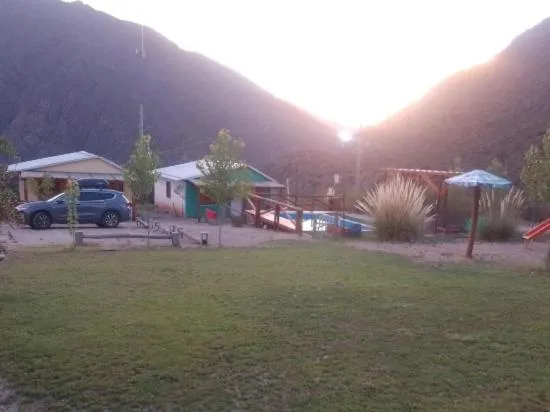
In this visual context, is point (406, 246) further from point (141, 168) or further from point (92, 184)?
point (92, 184)

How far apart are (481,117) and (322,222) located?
29.8 meters

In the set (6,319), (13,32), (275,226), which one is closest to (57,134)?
(13,32)

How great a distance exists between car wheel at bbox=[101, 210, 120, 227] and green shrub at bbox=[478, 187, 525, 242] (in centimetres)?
1265

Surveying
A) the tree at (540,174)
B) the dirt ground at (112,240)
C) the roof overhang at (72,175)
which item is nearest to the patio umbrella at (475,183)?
the tree at (540,174)

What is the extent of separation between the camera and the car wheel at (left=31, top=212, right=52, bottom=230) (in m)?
19.5

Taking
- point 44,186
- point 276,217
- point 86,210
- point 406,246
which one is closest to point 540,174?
point 406,246

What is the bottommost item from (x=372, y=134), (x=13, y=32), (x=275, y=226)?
(x=275, y=226)

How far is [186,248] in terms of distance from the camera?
13.8 meters

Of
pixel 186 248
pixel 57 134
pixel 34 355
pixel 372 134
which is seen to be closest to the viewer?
pixel 34 355

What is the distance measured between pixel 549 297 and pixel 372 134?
44.6 metres

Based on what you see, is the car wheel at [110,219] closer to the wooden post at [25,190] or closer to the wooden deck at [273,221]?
the wooden deck at [273,221]

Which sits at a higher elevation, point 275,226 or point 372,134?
point 372,134

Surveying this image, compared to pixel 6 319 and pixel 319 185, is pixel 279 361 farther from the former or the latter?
pixel 319 185

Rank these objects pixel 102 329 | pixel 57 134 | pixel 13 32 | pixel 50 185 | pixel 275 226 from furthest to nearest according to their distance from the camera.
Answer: pixel 13 32 < pixel 57 134 < pixel 50 185 < pixel 275 226 < pixel 102 329
